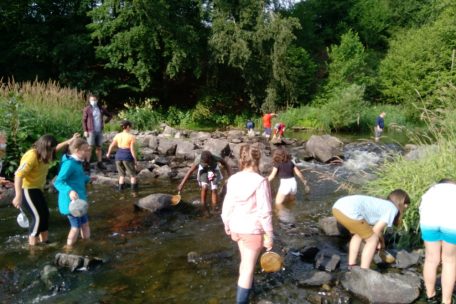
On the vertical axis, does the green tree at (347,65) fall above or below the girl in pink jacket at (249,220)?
above

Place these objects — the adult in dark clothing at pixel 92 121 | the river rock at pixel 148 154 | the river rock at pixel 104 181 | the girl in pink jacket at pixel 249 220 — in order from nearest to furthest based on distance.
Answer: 1. the girl in pink jacket at pixel 249 220
2. the river rock at pixel 104 181
3. the adult in dark clothing at pixel 92 121
4. the river rock at pixel 148 154

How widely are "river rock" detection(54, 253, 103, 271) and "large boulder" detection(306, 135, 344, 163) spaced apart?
452 inches

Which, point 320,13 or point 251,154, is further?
point 320,13

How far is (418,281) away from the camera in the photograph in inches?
207

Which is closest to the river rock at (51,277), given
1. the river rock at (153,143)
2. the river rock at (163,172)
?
the river rock at (163,172)

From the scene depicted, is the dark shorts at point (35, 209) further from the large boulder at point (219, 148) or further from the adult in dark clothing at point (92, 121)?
the large boulder at point (219, 148)

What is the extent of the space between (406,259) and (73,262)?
14.6 feet

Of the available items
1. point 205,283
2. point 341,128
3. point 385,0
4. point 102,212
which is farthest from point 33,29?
point 385,0

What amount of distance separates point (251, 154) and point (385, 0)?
41.2m

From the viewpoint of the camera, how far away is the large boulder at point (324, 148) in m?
16.1

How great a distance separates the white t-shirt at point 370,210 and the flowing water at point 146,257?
1.03 metres

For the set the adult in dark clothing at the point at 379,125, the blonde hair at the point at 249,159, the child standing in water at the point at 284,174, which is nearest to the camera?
the blonde hair at the point at 249,159

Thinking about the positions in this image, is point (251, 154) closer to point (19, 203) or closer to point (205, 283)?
point (205, 283)

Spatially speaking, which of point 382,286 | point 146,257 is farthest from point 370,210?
point 146,257
